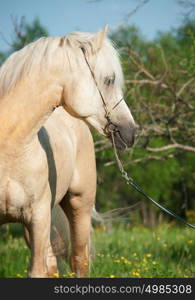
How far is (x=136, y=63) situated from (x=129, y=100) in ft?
1.85

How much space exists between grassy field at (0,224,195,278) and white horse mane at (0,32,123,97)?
5.26ft

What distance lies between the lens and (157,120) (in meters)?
7.24

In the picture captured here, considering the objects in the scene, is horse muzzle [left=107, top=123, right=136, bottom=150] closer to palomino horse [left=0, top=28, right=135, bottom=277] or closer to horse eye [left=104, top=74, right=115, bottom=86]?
palomino horse [left=0, top=28, right=135, bottom=277]

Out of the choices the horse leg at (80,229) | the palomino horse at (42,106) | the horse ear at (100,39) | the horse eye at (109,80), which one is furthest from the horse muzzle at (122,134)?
the horse leg at (80,229)

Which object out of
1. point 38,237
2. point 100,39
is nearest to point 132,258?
point 38,237

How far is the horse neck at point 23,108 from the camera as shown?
12.6 ft

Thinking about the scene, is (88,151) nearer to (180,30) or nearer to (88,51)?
(88,51)

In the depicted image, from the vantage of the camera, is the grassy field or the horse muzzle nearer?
the horse muzzle

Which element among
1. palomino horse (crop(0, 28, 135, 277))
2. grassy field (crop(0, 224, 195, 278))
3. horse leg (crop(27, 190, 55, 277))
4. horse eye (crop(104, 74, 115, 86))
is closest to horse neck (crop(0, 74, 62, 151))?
palomino horse (crop(0, 28, 135, 277))

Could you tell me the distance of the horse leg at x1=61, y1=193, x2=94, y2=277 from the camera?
5285 mm

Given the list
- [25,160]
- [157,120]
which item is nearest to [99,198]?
[157,120]

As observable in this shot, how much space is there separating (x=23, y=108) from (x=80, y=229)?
1826mm

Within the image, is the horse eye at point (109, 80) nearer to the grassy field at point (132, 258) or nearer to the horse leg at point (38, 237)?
the horse leg at point (38, 237)

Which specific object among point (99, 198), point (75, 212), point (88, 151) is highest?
point (88, 151)
